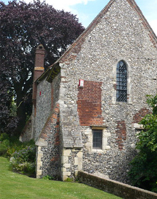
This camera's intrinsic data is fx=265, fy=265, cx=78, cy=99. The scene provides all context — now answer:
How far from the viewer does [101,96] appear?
13984mm

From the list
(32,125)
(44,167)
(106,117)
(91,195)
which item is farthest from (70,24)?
(91,195)

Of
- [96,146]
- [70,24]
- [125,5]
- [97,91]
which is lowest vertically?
[96,146]

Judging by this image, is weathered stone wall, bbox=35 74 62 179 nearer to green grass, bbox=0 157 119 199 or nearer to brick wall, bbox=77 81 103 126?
brick wall, bbox=77 81 103 126

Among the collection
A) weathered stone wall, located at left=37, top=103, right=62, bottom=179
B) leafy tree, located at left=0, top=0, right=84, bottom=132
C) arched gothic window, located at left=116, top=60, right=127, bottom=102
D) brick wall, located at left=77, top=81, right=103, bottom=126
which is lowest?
weathered stone wall, located at left=37, top=103, right=62, bottom=179

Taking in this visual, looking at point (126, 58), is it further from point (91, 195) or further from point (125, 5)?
point (91, 195)

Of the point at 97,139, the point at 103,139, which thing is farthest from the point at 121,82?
the point at 97,139

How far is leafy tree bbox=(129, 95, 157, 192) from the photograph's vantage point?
11594 millimetres

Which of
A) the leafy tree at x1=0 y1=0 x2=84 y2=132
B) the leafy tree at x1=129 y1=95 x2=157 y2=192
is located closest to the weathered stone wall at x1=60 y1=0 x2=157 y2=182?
the leafy tree at x1=129 y1=95 x2=157 y2=192

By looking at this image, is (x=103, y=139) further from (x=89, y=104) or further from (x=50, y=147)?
(x=50, y=147)

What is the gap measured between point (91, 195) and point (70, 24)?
67.6 feet

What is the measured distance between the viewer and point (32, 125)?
21.5 meters

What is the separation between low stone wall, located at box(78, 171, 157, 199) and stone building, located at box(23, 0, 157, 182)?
1.45m

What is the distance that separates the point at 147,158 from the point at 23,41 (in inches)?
671

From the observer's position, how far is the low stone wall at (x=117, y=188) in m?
7.77
